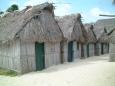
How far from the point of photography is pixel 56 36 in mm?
20203

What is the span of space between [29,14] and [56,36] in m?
3.14

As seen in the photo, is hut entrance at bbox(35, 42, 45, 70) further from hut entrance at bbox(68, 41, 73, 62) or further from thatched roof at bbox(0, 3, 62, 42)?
hut entrance at bbox(68, 41, 73, 62)

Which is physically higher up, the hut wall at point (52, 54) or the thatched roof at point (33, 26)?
the thatched roof at point (33, 26)

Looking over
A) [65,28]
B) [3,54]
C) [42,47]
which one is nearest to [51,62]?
[42,47]

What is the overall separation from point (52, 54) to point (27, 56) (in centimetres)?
346

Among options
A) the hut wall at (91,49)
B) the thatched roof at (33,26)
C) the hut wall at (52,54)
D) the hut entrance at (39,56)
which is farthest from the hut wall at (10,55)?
the hut wall at (91,49)

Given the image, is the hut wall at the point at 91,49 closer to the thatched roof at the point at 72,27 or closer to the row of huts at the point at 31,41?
the thatched roof at the point at 72,27

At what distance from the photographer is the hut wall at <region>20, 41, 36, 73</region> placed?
16.9m

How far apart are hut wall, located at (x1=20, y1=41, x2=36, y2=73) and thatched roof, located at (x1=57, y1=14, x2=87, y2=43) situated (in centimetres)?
785

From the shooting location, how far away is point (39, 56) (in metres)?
18.6

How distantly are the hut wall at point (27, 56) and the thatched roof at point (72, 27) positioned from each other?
25.8 ft

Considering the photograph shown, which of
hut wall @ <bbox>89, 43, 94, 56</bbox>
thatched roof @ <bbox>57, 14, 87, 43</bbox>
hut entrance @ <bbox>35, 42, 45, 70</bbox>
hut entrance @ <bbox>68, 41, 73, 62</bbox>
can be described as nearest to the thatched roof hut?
hut entrance @ <bbox>35, 42, 45, 70</bbox>

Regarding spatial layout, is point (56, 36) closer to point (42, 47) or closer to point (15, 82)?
point (42, 47)

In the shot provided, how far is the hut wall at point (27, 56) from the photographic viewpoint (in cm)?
1692
